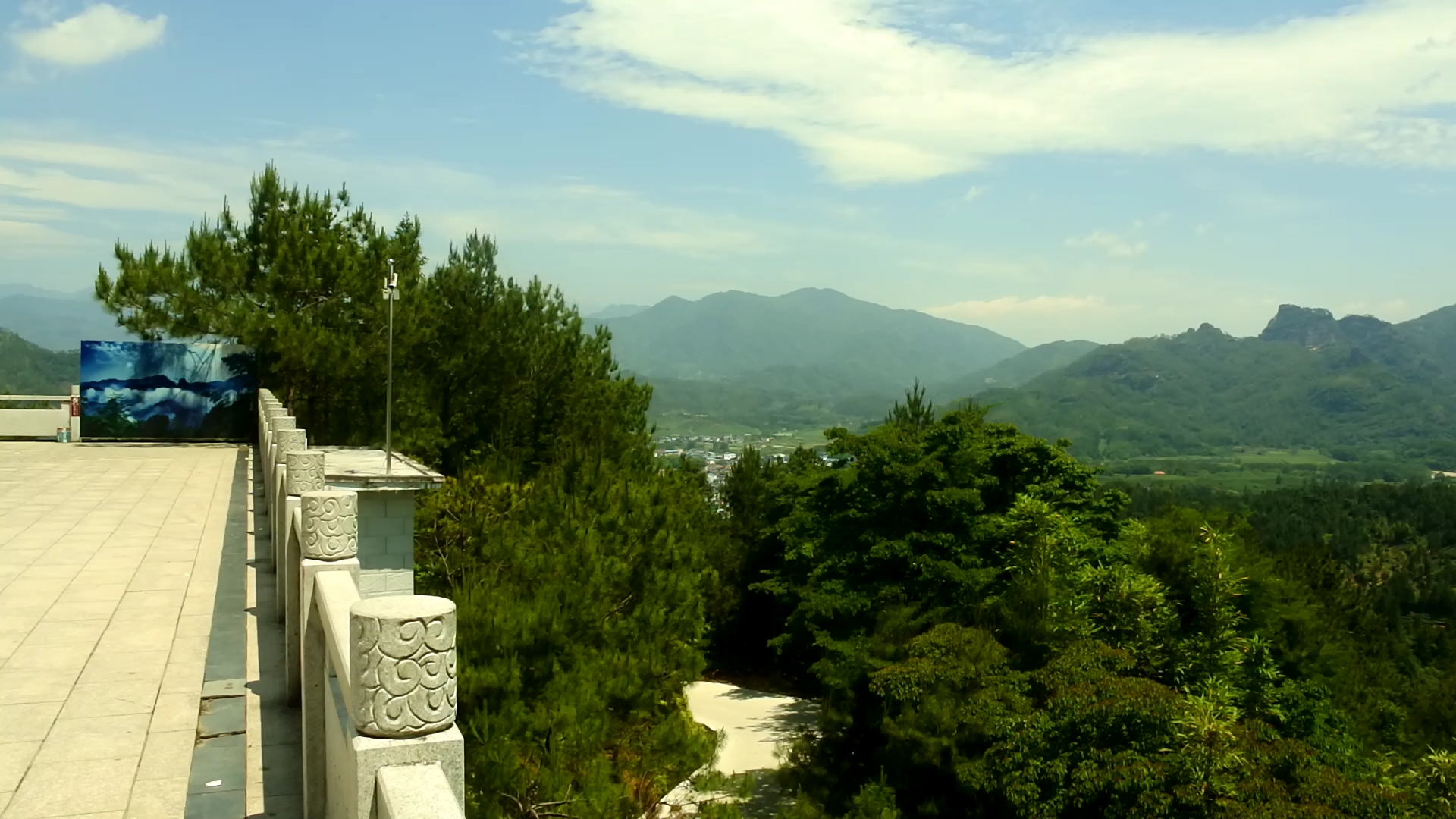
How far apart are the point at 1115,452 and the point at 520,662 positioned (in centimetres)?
17491

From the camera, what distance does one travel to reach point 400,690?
2.50m

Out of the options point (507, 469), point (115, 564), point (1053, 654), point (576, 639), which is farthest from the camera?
point (507, 469)

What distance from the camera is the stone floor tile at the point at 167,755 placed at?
3961mm

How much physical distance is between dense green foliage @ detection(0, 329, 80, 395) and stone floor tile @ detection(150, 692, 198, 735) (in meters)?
79.6

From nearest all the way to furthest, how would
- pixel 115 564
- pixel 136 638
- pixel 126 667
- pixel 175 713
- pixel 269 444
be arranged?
1. pixel 175 713
2. pixel 126 667
3. pixel 136 638
4. pixel 115 564
5. pixel 269 444

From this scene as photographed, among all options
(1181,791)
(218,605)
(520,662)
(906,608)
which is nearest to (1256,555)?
(906,608)

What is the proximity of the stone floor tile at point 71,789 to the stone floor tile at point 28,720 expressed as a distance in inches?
15.0

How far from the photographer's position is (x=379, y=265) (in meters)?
19.2

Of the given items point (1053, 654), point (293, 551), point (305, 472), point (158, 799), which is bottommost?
point (1053, 654)

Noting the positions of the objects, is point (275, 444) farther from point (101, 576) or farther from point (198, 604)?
point (198, 604)

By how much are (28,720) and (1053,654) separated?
10586 millimetres

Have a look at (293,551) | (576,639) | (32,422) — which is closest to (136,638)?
(293,551)

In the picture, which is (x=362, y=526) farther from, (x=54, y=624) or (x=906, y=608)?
(x=906, y=608)

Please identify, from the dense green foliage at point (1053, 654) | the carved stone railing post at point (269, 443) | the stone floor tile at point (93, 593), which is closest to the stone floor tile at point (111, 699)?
the stone floor tile at point (93, 593)
